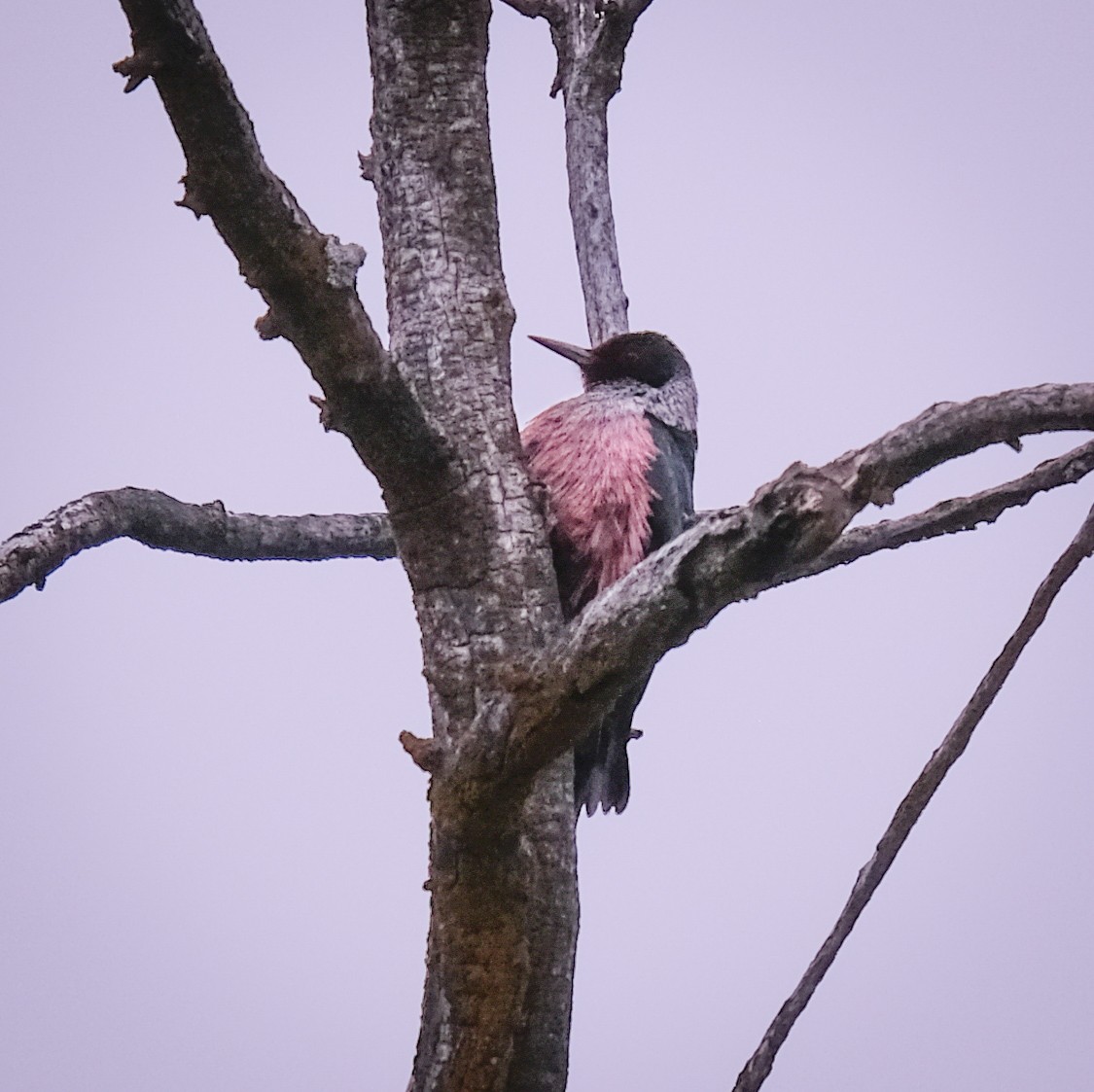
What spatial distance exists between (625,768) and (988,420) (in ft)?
4.32

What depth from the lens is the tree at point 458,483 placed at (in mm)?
1486

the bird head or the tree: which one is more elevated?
the bird head

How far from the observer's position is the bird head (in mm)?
2891

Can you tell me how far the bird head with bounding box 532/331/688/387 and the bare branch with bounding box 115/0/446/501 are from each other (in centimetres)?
115

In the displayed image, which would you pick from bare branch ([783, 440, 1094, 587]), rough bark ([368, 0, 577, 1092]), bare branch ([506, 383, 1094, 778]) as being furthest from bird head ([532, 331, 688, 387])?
bare branch ([506, 383, 1094, 778])

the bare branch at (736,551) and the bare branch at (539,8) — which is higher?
the bare branch at (539,8)

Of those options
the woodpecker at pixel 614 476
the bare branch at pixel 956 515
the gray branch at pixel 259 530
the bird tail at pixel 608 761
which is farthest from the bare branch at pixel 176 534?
the bare branch at pixel 956 515

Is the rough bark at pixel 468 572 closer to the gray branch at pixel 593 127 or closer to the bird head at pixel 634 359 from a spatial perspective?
the bird head at pixel 634 359

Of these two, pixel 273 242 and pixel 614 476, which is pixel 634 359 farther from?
pixel 273 242

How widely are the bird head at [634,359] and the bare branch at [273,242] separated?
3.78 ft

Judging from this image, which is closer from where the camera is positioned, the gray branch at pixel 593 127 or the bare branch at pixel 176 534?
the bare branch at pixel 176 534

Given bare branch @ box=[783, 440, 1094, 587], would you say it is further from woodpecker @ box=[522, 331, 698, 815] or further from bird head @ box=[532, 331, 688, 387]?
bird head @ box=[532, 331, 688, 387]

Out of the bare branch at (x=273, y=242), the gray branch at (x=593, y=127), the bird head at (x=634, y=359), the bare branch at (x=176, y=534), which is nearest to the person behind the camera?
the bare branch at (x=273, y=242)

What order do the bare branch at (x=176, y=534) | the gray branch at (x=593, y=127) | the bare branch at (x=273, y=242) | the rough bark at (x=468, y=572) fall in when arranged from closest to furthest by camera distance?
the bare branch at (x=273, y=242) → the rough bark at (x=468, y=572) → the bare branch at (x=176, y=534) → the gray branch at (x=593, y=127)
